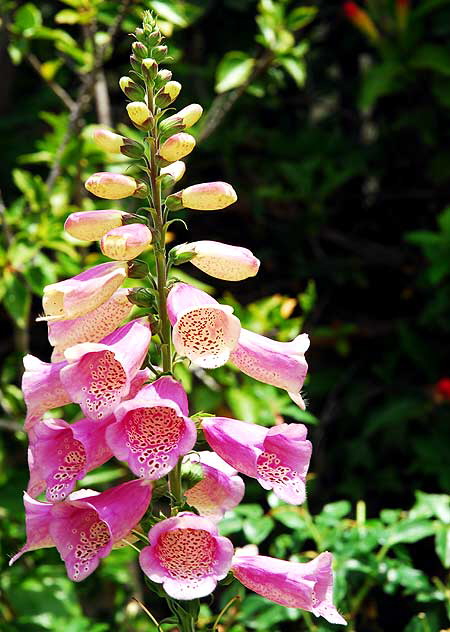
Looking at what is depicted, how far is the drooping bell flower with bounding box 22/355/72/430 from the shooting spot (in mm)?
1341

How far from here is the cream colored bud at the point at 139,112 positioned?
1282mm

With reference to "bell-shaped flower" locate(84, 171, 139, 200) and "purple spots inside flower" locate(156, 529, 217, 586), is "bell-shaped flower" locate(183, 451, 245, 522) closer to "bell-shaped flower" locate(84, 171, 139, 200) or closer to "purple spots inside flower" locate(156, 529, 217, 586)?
"purple spots inside flower" locate(156, 529, 217, 586)

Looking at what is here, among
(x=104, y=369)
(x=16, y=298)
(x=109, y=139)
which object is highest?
(x=109, y=139)

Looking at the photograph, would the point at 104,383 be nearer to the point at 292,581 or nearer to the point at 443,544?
the point at 292,581

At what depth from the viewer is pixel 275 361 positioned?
1.36 m

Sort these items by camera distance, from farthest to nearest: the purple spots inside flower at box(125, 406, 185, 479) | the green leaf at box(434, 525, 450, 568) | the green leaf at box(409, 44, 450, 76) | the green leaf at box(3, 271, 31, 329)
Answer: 1. the green leaf at box(409, 44, 450, 76)
2. the green leaf at box(3, 271, 31, 329)
3. the green leaf at box(434, 525, 450, 568)
4. the purple spots inside flower at box(125, 406, 185, 479)

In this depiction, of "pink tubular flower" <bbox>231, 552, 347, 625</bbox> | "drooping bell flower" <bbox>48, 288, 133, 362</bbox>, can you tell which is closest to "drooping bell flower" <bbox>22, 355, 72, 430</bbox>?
"drooping bell flower" <bbox>48, 288, 133, 362</bbox>

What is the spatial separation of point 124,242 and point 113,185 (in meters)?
0.11

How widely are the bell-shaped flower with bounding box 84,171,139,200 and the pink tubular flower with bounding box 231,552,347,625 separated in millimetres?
552

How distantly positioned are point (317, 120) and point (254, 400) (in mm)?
1955

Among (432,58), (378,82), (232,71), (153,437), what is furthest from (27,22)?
(153,437)

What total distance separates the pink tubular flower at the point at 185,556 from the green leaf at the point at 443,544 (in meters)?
0.78

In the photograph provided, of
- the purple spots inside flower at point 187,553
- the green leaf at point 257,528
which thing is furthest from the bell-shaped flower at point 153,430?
the green leaf at point 257,528

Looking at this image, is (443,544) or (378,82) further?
(378,82)
